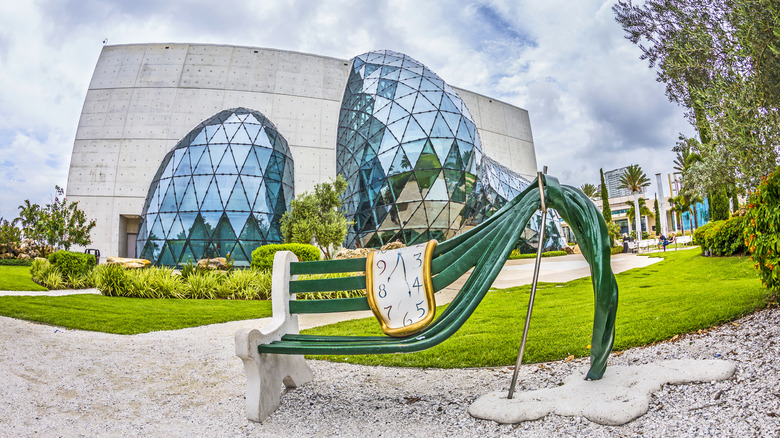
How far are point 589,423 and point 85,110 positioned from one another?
33.5 meters

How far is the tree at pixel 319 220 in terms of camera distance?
15.4 m

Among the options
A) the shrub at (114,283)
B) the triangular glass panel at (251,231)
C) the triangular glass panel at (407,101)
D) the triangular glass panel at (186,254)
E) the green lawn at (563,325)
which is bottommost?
the green lawn at (563,325)

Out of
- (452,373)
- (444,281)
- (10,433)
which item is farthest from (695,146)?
(10,433)

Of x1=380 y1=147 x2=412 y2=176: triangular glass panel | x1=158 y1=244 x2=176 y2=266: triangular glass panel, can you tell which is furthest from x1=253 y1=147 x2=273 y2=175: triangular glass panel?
x1=380 y1=147 x2=412 y2=176: triangular glass panel

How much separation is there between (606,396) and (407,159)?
15.3m

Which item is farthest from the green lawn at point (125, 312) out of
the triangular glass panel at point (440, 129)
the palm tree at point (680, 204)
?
the palm tree at point (680, 204)

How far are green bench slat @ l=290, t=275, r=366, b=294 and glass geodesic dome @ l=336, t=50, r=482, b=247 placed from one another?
1440cm

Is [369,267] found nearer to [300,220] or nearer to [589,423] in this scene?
[589,423]

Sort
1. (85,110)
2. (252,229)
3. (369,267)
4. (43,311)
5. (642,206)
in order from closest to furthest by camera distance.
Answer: (369,267) → (43,311) → (252,229) → (85,110) → (642,206)

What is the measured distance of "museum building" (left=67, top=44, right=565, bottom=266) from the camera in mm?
17031

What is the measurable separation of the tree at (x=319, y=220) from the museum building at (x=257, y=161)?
7.04 feet

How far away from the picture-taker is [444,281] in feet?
9.07

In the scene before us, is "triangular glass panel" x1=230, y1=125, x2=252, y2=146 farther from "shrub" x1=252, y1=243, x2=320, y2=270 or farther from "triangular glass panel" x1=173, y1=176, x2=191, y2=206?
"shrub" x1=252, y1=243, x2=320, y2=270

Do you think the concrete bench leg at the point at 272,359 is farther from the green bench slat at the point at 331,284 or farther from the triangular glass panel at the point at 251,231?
the triangular glass panel at the point at 251,231
